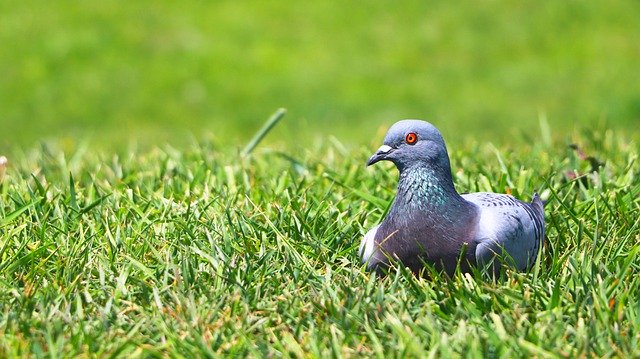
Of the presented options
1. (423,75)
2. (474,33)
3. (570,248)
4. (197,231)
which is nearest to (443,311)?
(570,248)

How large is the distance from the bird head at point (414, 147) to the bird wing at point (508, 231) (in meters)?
0.25

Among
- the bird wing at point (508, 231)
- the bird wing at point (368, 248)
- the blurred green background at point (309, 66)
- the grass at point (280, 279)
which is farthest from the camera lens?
the blurred green background at point (309, 66)

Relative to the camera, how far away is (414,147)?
355 centimetres

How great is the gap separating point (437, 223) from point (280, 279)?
0.58m

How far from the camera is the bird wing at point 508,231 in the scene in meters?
3.38

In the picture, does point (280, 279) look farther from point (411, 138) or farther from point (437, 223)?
point (411, 138)

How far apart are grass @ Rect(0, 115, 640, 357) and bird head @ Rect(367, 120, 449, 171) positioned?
1.36ft

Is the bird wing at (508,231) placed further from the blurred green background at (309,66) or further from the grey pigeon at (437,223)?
the blurred green background at (309,66)

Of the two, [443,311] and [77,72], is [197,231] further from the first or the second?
[77,72]

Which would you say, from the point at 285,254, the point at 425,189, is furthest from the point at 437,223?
the point at 285,254

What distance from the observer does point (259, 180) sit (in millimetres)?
4914

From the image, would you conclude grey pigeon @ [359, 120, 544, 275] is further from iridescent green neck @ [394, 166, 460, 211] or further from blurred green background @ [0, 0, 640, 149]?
blurred green background @ [0, 0, 640, 149]

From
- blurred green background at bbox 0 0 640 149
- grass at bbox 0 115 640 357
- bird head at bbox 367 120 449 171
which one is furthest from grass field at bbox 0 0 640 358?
bird head at bbox 367 120 449 171

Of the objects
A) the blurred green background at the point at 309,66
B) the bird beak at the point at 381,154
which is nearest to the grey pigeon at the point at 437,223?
the bird beak at the point at 381,154
